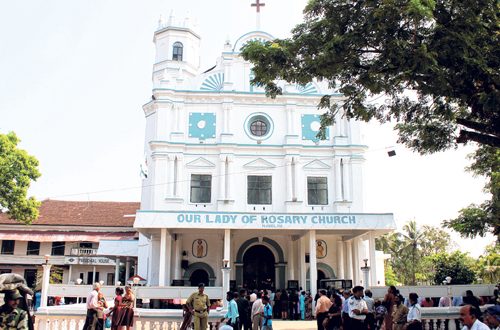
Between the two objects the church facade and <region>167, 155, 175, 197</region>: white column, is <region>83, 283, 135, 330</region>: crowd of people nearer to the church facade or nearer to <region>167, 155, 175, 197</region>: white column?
the church facade

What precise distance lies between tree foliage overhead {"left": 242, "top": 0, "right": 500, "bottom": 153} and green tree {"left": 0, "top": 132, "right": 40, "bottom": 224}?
54.1 feet

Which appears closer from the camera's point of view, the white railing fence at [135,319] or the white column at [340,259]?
the white railing fence at [135,319]

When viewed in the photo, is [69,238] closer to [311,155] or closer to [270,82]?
[311,155]

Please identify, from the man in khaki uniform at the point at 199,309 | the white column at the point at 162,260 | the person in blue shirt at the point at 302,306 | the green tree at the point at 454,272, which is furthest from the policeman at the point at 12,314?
the green tree at the point at 454,272

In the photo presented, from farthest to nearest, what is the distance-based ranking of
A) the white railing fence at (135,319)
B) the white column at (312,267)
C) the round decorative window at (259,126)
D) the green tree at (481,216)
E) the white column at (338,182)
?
1. the round decorative window at (259,126)
2. the white column at (338,182)
3. the white column at (312,267)
4. the green tree at (481,216)
5. the white railing fence at (135,319)

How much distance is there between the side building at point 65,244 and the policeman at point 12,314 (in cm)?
2599

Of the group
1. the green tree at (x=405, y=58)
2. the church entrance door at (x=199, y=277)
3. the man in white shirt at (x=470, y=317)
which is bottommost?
the man in white shirt at (x=470, y=317)

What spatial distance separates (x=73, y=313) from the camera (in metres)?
11.4

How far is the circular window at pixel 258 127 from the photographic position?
2472 centimetres

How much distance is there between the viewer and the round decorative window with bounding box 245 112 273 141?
24.6 m

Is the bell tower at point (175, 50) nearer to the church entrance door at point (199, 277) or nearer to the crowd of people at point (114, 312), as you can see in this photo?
the church entrance door at point (199, 277)

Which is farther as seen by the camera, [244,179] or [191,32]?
[191,32]

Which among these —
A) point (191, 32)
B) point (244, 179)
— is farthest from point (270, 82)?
point (191, 32)

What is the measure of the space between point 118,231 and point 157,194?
11.0 m
